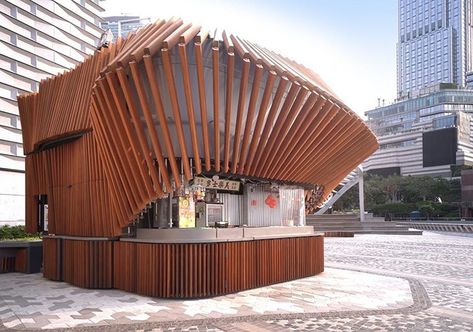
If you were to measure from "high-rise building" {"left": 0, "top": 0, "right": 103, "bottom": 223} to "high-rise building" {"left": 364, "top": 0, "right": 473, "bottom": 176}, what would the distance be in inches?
3012

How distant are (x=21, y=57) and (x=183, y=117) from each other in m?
24.8

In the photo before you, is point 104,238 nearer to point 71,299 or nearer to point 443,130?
point 71,299

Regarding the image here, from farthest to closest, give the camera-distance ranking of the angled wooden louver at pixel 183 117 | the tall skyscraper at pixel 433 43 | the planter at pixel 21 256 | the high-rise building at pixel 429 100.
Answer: the tall skyscraper at pixel 433 43
the high-rise building at pixel 429 100
the planter at pixel 21 256
the angled wooden louver at pixel 183 117

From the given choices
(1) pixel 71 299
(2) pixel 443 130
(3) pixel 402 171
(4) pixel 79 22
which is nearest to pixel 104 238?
(1) pixel 71 299

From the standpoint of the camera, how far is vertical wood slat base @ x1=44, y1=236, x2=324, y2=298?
1111 centimetres

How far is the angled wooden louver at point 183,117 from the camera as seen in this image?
35.6ft

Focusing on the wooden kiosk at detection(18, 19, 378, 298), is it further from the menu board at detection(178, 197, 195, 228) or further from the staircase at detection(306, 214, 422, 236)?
the staircase at detection(306, 214, 422, 236)

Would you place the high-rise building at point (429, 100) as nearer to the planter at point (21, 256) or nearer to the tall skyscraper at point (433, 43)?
the tall skyscraper at point (433, 43)

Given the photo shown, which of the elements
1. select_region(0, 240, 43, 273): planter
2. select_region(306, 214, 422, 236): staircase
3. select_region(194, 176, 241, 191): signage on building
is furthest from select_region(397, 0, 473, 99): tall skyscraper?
select_region(0, 240, 43, 273): planter

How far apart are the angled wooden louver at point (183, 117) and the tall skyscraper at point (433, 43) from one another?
14035cm

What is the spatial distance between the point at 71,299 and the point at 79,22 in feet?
108

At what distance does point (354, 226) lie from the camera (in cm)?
4103

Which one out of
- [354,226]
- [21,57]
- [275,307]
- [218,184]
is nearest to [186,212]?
[218,184]

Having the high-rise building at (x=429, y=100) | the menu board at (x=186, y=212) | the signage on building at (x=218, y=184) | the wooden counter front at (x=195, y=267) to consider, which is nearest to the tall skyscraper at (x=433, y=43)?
the high-rise building at (x=429, y=100)
